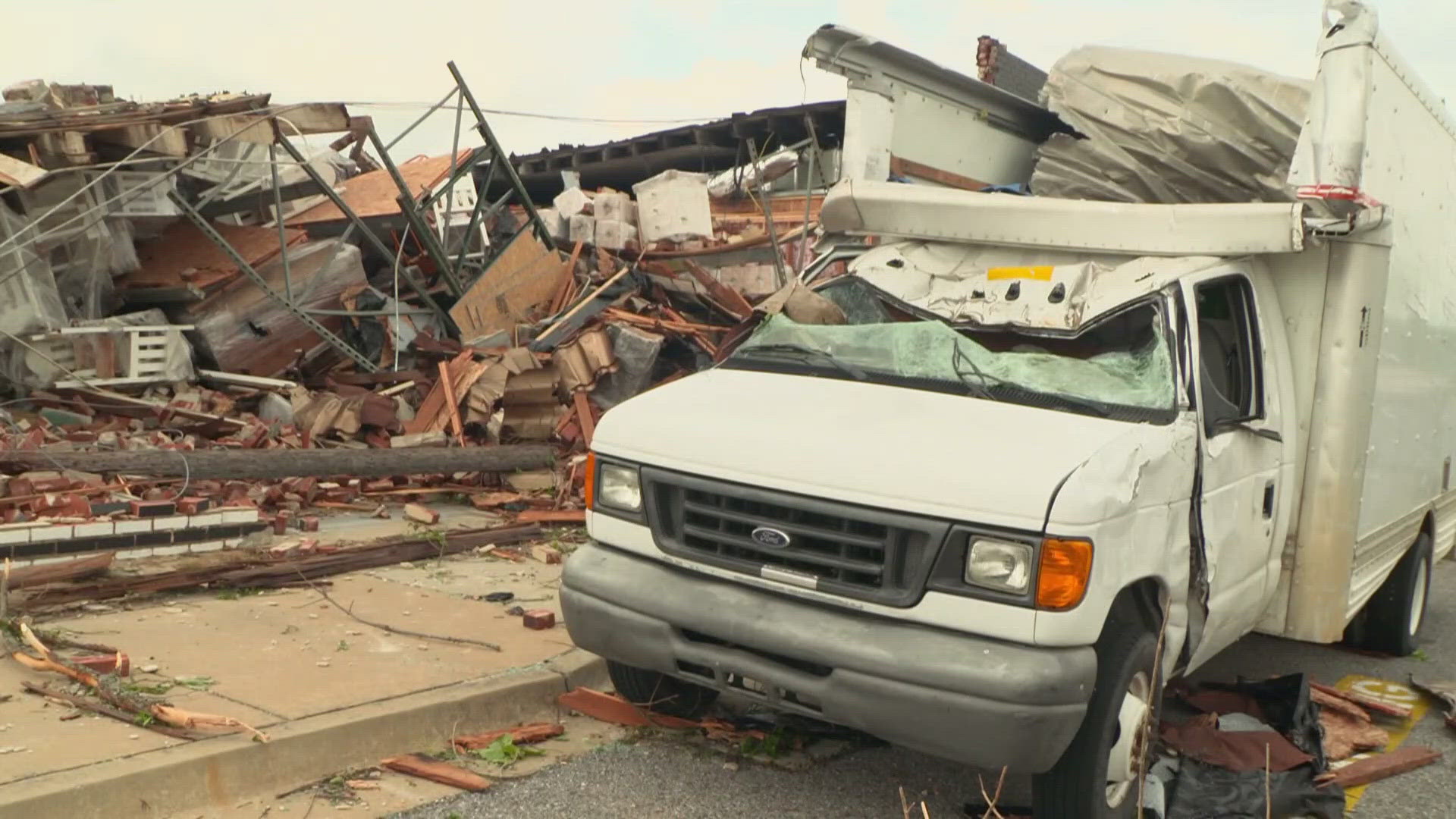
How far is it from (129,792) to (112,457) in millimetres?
4251

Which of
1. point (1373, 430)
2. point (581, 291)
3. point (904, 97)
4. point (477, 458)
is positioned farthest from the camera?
point (581, 291)

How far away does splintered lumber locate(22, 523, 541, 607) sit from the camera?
20.2 feet

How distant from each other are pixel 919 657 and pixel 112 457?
5795 millimetres

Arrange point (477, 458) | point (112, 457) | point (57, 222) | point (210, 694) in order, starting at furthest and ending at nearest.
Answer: point (57, 222), point (477, 458), point (112, 457), point (210, 694)

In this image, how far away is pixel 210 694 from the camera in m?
4.86

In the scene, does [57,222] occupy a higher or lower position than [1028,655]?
higher

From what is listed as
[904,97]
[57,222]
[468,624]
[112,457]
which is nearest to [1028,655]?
[468,624]

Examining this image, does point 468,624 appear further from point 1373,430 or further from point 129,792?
point 1373,430

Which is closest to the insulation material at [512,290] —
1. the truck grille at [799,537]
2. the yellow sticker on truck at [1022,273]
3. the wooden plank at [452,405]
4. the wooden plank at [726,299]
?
the wooden plank at [726,299]

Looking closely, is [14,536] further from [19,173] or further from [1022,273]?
[1022,273]

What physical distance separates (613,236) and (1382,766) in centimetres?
1140

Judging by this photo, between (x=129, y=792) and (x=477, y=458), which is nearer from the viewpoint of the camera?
(x=129, y=792)

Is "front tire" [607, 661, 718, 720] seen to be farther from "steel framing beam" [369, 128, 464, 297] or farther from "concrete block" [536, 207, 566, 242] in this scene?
"concrete block" [536, 207, 566, 242]

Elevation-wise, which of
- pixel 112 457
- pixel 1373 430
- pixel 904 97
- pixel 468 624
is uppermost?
pixel 904 97
